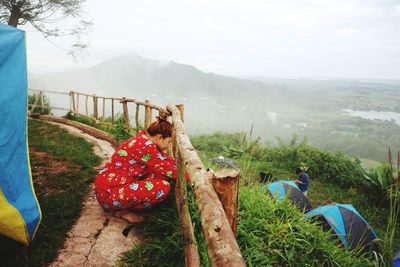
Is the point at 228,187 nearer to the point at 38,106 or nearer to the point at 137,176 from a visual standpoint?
the point at 137,176

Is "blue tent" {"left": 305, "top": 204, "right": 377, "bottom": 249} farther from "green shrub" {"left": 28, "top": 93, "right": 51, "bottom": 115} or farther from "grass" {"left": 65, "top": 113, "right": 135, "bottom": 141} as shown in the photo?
"green shrub" {"left": 28, "top": 93, "right": 51, "bottom": 115}

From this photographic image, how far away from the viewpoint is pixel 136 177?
279cm

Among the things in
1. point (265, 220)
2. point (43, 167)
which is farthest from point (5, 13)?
point (265, 220)

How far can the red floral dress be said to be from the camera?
2643mm

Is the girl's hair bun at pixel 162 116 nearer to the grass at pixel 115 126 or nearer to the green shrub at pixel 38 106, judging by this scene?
the grass at pixel 115 126

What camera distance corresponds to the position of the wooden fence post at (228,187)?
3.76ft

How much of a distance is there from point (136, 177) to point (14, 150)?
1.09 m

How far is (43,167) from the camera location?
4184 mm

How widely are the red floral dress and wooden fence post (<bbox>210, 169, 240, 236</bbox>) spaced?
5.22 feet

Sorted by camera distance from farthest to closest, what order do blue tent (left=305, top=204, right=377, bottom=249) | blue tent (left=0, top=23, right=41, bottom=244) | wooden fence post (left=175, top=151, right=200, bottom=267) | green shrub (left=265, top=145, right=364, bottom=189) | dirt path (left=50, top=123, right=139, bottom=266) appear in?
green shrub (left=265, top=145, right=364, bottom=189), blue tent (left=305, top=204, right=377, bottom=249), dirt path (left=50, top=123, right=139, bottom=266), blue tent (left=0, top=23, right=41, bottom=244), wooden fence post (left=175, top=151, right=200, bottom=267)

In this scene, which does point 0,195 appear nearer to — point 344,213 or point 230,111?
point 344,213

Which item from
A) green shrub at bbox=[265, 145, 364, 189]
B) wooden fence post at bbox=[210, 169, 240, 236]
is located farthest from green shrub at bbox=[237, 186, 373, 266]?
green shrub at bbox=[265, 145, 364, 189]

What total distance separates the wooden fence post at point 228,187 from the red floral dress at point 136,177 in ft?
5.22

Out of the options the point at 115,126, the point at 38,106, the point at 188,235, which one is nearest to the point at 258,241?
the point at 188,235
